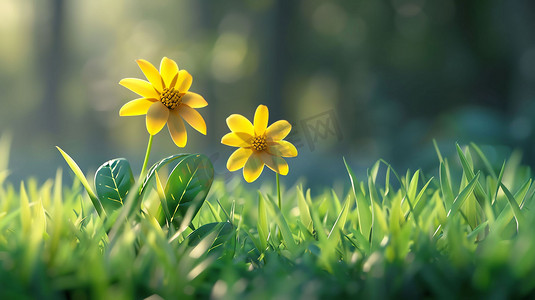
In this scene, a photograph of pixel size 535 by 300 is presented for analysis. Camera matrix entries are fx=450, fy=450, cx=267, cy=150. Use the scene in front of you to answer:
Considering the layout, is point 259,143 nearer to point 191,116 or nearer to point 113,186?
point 191,116

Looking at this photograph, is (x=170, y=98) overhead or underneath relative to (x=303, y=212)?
overhead

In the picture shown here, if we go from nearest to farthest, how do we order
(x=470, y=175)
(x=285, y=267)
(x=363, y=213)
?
(x=285, y=267)
(x=363, y=213)
(x=470, y=175)

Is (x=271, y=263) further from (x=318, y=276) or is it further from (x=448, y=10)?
(x=448, y=10)

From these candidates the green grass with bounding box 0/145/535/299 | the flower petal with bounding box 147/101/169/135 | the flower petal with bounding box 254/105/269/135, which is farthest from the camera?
the flower petal with bounding box 254/105/269/135

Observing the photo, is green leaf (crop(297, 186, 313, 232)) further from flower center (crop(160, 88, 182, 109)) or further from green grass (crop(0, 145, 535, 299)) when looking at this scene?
flower center (crop(160, 88, 182, 109))

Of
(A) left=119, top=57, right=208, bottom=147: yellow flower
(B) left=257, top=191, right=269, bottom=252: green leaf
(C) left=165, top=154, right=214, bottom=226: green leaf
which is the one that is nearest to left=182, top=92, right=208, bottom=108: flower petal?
(A) left=119, top=57, right=208, bottom=147: yellow flower

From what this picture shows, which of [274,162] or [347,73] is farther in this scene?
[347,73]

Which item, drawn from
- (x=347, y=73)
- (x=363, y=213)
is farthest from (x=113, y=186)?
(x=347, y=73)
